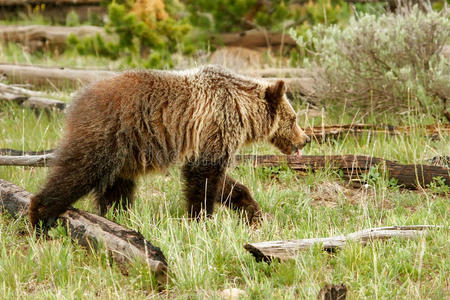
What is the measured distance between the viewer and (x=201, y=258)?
418cm

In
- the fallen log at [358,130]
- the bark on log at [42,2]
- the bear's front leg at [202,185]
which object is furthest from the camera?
the bark on log at [42,2]

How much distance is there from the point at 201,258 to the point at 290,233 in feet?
3.23

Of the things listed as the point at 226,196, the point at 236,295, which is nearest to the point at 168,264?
the point at 236,295

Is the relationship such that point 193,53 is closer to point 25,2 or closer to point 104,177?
point 25,2

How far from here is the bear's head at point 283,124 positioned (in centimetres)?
585

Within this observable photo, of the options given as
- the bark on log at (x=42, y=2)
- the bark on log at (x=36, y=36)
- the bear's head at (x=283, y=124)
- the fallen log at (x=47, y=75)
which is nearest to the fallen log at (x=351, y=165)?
the bear's head at (x=283, y=124)

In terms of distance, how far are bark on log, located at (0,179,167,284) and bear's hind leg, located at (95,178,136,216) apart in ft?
2.29

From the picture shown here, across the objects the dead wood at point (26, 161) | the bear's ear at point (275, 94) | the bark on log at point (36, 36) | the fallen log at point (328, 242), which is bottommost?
the fallen log at point (328, 242)

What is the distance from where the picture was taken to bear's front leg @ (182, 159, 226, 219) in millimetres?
5371

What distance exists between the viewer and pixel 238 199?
592 cm

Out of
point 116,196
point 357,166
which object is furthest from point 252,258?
point 357,166

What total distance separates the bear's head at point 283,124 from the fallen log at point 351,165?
43 centimetres

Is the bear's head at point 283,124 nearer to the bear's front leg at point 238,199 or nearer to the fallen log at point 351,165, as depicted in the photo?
the fallen log at point 351,165

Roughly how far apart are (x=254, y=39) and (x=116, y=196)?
9.01m
